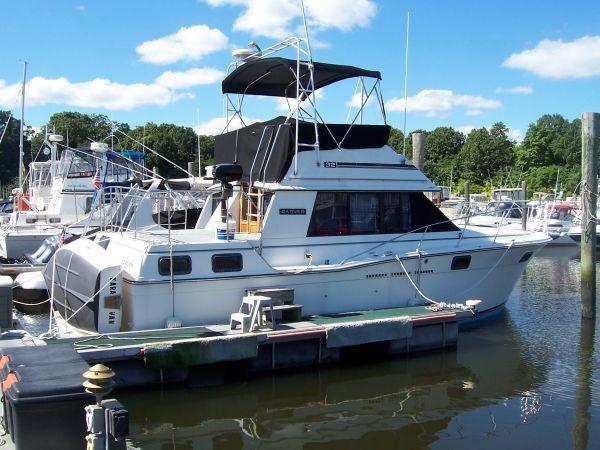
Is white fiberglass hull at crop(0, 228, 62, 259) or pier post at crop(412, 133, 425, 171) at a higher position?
pier post at crop(412, 133, 425, 171)

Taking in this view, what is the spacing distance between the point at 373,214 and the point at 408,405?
4023 millimetres

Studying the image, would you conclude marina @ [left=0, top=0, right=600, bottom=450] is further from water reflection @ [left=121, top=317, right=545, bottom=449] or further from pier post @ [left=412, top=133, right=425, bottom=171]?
pier post @ [left=412, top=133, right=425, bottom=171]

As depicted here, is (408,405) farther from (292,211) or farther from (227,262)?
(292,211)

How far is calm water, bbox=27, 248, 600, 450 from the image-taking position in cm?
763

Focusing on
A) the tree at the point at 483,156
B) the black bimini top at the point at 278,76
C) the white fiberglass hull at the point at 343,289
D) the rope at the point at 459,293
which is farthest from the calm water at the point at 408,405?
the tree at the point at 483,156

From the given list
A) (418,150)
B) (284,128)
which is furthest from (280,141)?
(418,150)

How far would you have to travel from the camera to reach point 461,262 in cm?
1192

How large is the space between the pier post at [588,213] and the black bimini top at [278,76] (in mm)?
4882

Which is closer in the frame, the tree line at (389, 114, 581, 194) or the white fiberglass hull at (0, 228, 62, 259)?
the white fiberglass hull at (0, 228, 62, 259)

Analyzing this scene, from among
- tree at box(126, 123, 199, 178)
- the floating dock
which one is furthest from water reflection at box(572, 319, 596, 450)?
tree at box(126, 123, 199, 178)

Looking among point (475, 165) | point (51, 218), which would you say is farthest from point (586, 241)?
point (475, 165)

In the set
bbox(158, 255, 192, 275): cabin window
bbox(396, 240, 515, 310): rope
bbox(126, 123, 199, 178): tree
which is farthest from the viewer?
bbox(126, 123, 199, 178): tree

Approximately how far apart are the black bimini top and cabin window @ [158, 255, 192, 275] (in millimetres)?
3980

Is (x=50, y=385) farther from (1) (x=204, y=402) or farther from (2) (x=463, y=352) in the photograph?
(2) (x=463, y=352)
